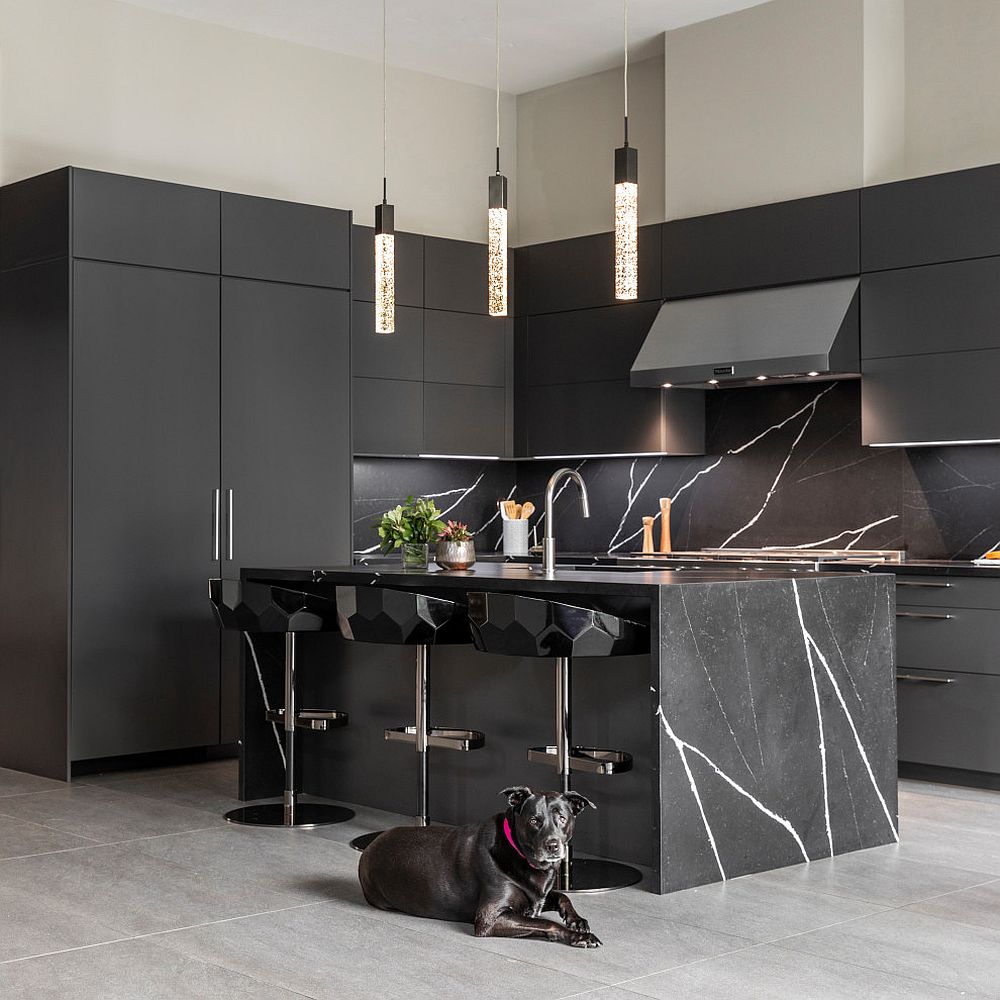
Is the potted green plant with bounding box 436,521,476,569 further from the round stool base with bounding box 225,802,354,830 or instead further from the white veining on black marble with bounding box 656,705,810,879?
the white veining on black marble with bounding box 656,705,810,879

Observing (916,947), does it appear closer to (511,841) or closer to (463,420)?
(511,841)

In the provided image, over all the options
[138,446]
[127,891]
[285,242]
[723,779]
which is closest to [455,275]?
[285,242]

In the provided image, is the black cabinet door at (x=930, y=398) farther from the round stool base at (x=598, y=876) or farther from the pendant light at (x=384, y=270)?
the round stool base at (x=598, y=876)

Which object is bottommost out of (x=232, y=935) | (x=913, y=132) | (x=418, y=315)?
(x=232, y=935)

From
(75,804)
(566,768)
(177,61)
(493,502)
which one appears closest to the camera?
(566,768)

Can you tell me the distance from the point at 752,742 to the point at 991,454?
2.46 meters

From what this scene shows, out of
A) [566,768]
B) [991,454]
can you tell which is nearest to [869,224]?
[991,454]

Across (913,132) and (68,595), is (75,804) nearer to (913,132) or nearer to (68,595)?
(68,595)

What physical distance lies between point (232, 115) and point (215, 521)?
218 centimetres

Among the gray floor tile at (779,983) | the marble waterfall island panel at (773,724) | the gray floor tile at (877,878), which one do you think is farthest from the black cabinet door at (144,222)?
the gray floor tile at (779,983)

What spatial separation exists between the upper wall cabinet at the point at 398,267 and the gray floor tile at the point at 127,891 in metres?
3.45

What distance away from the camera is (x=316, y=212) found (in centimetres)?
654

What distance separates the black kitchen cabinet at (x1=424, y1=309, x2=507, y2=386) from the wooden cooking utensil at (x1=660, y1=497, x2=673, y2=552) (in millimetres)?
1111

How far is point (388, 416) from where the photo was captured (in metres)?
7.30
